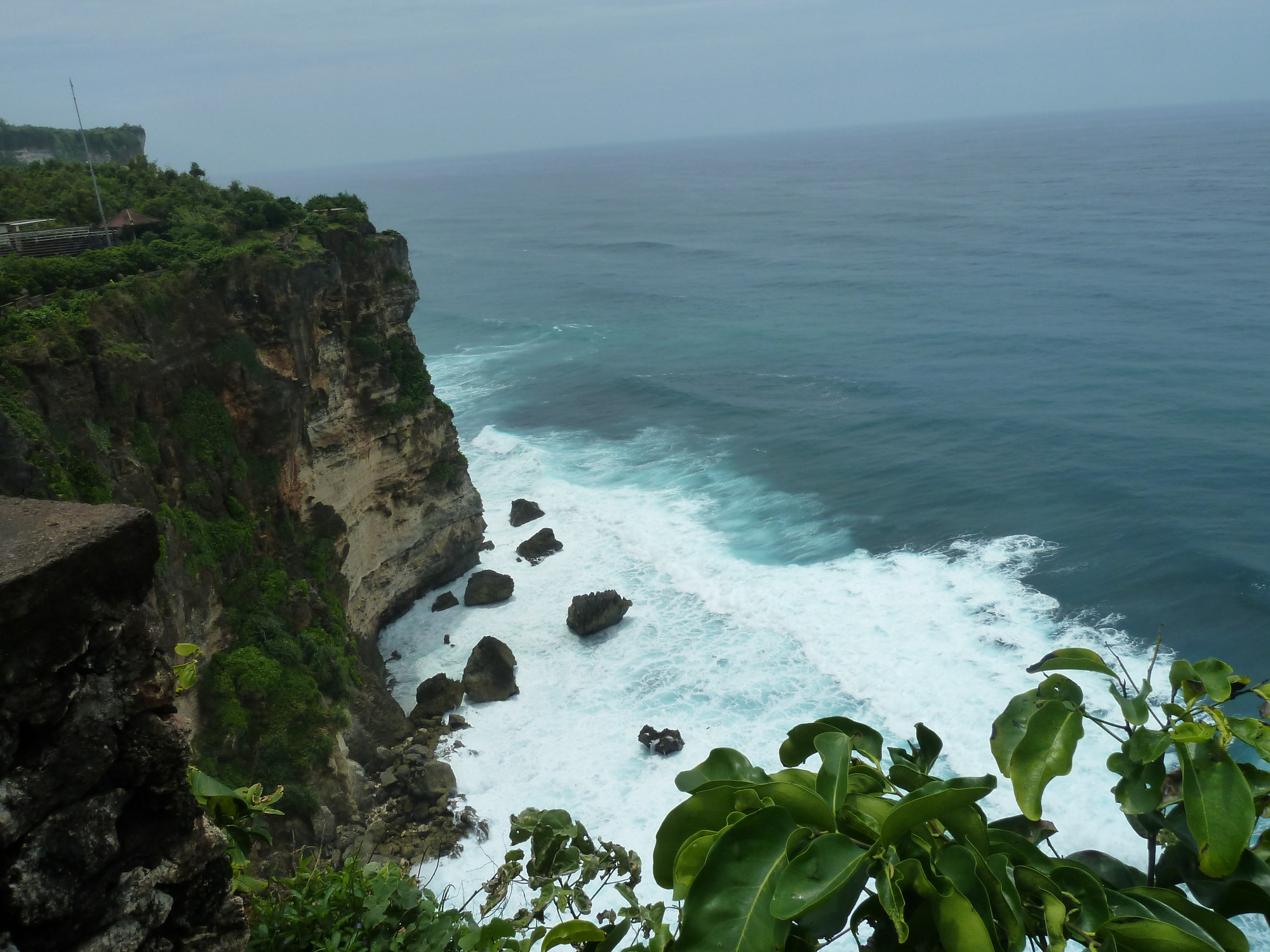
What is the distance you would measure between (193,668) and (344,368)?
939 inches

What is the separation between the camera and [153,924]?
4328 mm

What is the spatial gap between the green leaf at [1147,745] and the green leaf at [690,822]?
1.38m

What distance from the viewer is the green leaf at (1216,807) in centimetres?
277

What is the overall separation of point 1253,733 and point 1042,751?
0.63 meters

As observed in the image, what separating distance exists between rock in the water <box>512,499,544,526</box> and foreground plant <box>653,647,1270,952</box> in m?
33.8

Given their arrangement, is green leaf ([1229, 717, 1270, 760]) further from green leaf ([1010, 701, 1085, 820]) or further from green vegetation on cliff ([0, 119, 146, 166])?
green vegetation on cliff ([0, 119, 146, 166])

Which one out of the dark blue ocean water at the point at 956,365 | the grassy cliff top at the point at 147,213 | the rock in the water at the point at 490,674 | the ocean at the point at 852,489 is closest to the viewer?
the grassy cliff top at the point at 147,213

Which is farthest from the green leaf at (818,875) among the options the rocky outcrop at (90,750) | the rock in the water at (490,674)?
→ the rock in the water at (490,674)

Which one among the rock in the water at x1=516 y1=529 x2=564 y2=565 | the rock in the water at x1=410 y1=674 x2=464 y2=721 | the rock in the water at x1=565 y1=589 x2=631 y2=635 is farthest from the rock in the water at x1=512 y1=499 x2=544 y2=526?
the rock in the water at x1=410 y1=674 x2=464 y2=721

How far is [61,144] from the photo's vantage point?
55250 mm

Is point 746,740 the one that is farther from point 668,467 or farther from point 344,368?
point 668,467

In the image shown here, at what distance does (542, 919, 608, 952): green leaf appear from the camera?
3.26 meters

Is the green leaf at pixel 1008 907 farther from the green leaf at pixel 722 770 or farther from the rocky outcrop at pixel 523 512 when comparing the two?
the rocky outcrop at pixel 523 512

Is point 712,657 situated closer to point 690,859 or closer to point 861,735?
point 861,735
